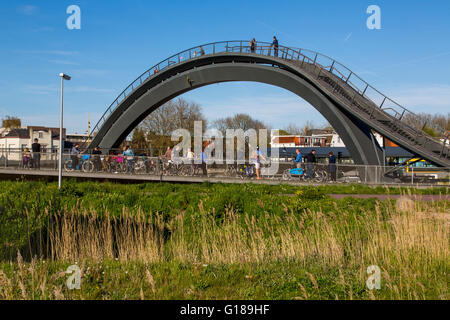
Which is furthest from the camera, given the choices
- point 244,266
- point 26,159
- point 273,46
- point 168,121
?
point 168,121

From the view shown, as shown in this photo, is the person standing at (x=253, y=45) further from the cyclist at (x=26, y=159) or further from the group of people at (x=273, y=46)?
the cyclist at (x=26, y=159)

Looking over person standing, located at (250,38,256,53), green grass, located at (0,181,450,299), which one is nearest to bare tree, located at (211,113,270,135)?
person standing, located at (250,38,256,53)

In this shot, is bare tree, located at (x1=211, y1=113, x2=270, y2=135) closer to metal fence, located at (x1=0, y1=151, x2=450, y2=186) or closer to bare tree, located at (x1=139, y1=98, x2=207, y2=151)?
bare tree, located at (x1=139, y1=98, x2=207, y2=151)

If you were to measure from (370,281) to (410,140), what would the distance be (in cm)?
1908

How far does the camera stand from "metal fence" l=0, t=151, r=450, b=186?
19469mm

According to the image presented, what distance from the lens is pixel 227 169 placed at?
Answer: 2158 cm

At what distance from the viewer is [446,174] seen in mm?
18469

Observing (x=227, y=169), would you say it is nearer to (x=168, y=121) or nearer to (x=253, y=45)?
(x=253, y=45)

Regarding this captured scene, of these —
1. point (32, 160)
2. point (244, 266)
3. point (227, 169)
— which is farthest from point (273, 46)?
point (244, 266)

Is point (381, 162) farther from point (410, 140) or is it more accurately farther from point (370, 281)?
point (370, 281)

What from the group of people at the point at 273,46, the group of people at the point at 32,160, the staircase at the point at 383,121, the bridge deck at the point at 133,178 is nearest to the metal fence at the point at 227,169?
the group of people at the point at 32,160

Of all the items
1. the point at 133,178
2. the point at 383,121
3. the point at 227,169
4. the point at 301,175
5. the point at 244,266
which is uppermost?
the point at 383,121

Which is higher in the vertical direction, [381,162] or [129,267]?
[381,162]
